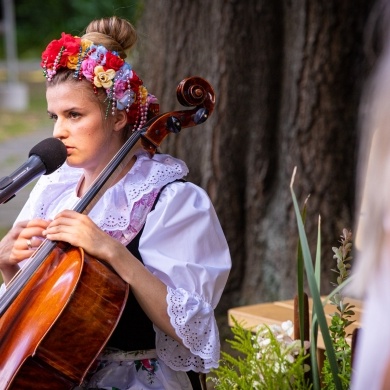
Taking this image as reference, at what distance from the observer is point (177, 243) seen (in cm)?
242

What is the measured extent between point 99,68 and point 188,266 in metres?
0.59

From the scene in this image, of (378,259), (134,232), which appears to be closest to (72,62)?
(134,232)

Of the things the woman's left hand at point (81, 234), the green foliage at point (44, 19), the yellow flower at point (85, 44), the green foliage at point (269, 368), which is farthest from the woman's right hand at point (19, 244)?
the green foliage at point (44, 19)

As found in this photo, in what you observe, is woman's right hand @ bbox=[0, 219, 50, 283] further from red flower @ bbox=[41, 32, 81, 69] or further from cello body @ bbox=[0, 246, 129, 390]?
red flower @ bbox=[41, 32, 81, 69]

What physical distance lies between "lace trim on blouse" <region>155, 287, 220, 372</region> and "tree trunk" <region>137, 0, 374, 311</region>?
1803 mm

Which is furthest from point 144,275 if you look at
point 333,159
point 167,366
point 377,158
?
point 333,159

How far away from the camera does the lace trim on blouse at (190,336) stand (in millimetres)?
2318

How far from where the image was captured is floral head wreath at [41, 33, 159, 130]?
2488 mm

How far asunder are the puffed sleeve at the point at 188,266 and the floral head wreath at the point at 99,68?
0.27 metres

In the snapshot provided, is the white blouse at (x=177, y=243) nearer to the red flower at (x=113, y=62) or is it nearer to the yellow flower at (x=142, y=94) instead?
the yellow flower at (x=142, y=94)

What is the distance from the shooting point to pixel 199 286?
7.81 feet

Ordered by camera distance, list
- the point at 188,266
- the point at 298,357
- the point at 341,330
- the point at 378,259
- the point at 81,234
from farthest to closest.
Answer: the point at 188,266 → the point at 81,234 → the point at 341,330 → the point at 298,357 → the point at 378,259

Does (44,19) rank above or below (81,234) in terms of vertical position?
below

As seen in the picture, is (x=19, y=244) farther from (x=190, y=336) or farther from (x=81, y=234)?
(x=190, y=336)
